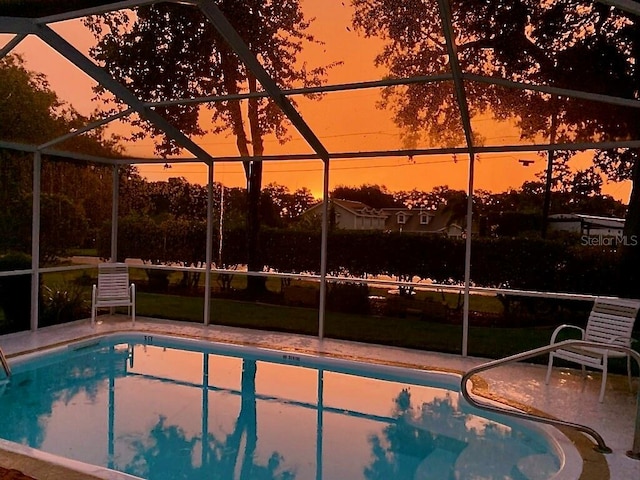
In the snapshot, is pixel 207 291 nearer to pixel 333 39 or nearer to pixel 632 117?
pixel 333 39

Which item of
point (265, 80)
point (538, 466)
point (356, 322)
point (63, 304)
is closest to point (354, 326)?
point (356, 322)

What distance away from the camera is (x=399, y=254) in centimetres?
960

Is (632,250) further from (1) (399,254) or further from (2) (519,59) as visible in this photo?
(2) (519,59)

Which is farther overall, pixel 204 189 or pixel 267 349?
pixel 204 189

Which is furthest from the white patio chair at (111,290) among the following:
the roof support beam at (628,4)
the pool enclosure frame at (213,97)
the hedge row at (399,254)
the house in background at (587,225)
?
the roof support beam at (628,4)

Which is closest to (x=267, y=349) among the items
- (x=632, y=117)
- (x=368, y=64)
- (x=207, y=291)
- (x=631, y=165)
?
(x=207, y=291)

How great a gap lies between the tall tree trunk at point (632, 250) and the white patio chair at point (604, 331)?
270cm

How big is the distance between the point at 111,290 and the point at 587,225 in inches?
301

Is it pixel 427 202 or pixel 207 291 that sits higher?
pixel 427 202

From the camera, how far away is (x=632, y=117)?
581 centimetres

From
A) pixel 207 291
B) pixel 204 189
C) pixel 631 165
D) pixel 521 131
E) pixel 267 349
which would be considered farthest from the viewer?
pixel 204 189

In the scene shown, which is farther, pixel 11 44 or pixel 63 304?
pixel 63 304

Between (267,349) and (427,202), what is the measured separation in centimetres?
401

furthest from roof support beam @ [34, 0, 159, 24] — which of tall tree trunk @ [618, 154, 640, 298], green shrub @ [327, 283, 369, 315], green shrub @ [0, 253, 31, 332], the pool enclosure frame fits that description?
tall tree trunk @ [618, 154, 640, 298]
